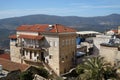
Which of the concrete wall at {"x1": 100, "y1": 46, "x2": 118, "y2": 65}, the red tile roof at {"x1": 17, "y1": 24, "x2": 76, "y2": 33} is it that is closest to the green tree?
the red tile roof at {"x1": 17, "y1": 24, "x2": 76, "y2": 33}

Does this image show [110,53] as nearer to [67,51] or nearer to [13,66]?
[67,51]

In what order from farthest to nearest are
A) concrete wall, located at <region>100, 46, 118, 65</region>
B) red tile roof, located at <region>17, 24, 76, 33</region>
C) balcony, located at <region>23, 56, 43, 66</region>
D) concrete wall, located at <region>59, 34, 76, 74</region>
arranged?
balcony, located at <region>23, 56, 43, 66</region> → red tile roof, located at <region>17, 24, 76, 33</region> → concrete wall, located at <region>59, 34, 76, 74</region> → concrete wall, located at <region>100, 46, 118, 65</region>

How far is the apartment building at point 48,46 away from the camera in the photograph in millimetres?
48938

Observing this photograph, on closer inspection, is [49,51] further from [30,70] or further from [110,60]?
[110,60]

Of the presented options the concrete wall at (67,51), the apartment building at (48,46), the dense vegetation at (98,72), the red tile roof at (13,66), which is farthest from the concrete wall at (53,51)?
the dense vegetation at (98,72)

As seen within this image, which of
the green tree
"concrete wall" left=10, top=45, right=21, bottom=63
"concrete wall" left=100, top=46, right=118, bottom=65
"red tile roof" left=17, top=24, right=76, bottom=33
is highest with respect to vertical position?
"red tile roof" left=17, top=24, right=76, bottom=33

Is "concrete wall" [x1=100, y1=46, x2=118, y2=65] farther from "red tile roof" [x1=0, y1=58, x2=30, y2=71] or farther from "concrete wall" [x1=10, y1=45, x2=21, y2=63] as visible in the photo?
"concrete wall" [x1=10, y1=45, x2=21, y2=63]

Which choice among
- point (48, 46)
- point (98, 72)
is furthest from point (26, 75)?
point (98, 72)

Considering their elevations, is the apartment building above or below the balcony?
above

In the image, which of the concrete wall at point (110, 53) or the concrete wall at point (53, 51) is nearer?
the concrete wall at point (110, 53)

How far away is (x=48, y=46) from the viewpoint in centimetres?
5028

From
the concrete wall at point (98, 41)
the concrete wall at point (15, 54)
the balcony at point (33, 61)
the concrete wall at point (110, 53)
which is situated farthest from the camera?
the concrete wall at point (15, 54)

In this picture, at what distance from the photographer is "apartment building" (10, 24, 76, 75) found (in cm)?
4894

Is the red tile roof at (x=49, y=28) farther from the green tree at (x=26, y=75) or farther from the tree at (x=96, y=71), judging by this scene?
the tree at (x=96, y=71)
